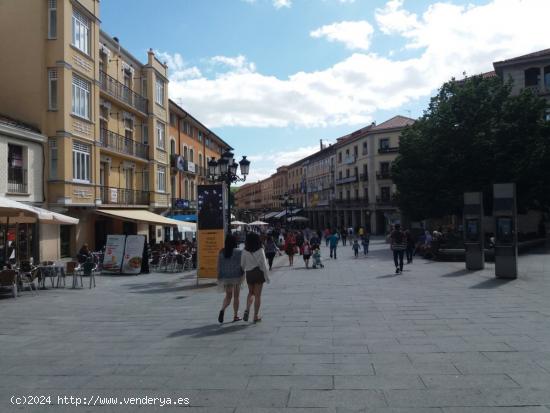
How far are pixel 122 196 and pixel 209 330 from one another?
2003cm

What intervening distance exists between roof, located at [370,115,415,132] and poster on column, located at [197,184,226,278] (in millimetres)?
50569

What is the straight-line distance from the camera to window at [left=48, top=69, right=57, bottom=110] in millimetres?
20016

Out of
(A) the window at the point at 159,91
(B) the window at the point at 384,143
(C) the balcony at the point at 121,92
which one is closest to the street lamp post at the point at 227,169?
(C) the balcony at the point at 121,92

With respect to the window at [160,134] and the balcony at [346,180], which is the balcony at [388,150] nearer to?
the balcony at [346,180]

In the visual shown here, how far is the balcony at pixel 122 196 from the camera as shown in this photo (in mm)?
24297

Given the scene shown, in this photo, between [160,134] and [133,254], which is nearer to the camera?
[133,254]

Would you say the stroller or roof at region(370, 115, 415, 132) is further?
roof at region(370, 115, 415, 132)

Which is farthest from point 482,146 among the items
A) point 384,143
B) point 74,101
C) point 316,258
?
point 384,143

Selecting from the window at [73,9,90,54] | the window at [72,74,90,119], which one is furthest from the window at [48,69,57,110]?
the window at [73,9,90,54]

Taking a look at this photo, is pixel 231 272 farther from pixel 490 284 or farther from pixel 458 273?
pixel 458 273

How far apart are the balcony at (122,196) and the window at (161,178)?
198 centimetres

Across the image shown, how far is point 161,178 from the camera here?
31969 mm

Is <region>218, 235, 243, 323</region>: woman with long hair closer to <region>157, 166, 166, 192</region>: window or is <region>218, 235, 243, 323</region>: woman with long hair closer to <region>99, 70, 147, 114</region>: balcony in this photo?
<region>99, 70, 147, 114</region>: balcony

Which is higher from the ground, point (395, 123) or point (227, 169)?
point (395, 123)
